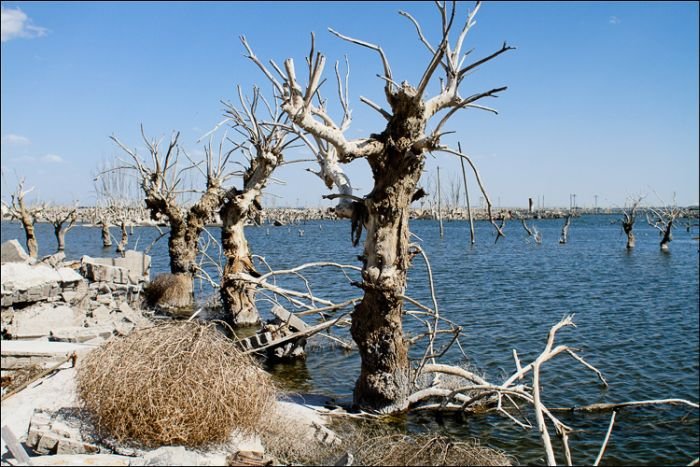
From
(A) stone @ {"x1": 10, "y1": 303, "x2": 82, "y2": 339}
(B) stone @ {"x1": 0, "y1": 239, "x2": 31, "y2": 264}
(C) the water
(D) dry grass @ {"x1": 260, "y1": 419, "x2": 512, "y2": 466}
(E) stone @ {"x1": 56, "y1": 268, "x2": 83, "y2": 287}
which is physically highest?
(B) stone @ {"x1": 0, "y1": 239, "x2": 31, "y2": 264}

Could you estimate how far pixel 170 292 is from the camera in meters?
18.2

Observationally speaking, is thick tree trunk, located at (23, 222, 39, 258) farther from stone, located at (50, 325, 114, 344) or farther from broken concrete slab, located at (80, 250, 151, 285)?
stone, located at (50, 325, 114, 344)

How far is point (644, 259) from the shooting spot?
1406 inches

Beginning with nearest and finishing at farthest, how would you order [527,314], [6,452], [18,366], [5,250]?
[6,452] < [18,366] < [5,250] < [527,314]

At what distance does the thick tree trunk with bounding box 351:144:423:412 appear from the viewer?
7.80m

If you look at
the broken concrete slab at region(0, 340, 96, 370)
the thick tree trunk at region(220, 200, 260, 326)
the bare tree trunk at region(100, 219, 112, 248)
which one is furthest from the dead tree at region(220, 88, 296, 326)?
the bare tree trunk at region(100, 219, 112, 248)

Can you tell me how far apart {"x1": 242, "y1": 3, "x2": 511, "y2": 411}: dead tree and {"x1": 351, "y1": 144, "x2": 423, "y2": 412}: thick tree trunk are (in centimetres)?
1

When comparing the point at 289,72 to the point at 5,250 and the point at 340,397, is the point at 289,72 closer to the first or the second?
the point at 340,397

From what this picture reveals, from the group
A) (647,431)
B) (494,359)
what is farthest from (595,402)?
(494,359)

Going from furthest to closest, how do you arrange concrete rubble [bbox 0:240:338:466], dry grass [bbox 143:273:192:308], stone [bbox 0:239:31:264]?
dry grass [bbox 143:273:192:308] < stone [bbox 0:239:31:264] < concrete rubble [bbox 0:240:338:466]

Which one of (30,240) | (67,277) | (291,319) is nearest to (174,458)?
(291,319)

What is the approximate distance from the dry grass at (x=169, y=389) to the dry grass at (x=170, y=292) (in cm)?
1193

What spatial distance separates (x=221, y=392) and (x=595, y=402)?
259 inches

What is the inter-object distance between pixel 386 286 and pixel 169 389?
3235 mm
